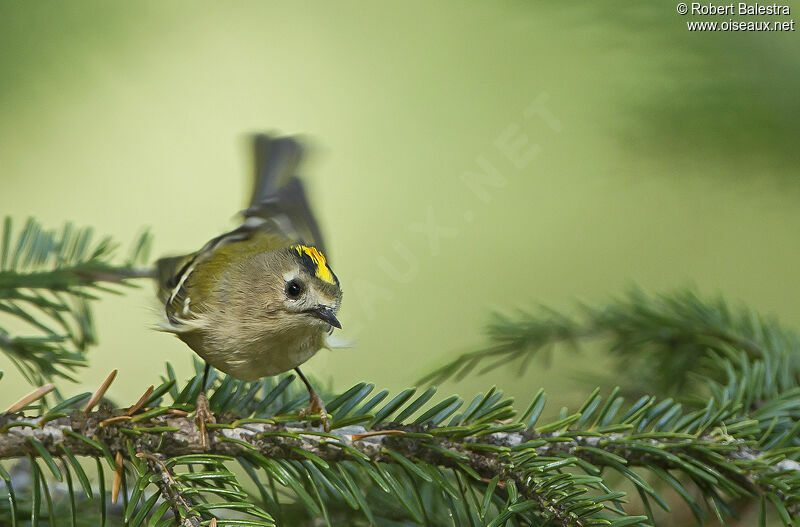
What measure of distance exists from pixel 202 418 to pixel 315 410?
0.15 meters

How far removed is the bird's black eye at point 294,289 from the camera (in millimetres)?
1000

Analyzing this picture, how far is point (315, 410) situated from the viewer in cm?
82

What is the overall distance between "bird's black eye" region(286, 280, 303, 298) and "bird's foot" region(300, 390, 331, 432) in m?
0.15

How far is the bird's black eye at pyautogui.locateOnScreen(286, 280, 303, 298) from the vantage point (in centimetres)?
100

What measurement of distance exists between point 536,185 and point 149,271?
5.90 ft

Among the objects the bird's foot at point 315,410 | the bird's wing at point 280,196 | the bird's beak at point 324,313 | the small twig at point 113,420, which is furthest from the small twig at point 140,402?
the bird's wing at point 280,196

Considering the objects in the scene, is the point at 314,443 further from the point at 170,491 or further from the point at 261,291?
the point at 261,291

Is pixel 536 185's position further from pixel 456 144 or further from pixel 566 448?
pixel 566 448

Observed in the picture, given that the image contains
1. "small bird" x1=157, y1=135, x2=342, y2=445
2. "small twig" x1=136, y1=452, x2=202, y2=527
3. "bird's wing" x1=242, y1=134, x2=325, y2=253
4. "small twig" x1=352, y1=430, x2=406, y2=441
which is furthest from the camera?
"bird's wing" x1=242, y1=134, x2=325, y2=253

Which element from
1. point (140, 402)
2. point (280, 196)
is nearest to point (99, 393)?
point (140, 402)

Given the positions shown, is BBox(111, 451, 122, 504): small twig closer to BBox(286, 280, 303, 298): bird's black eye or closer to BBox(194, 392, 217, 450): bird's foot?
BBox(194, 392, 217, 450): bird's foot

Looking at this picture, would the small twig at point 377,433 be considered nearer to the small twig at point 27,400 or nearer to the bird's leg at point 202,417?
the bird's leg at point 202,417

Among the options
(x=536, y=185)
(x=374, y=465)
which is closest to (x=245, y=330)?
(x=374, y=465)

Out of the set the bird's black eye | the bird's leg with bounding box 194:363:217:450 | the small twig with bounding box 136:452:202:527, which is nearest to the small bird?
the bird's black eye
